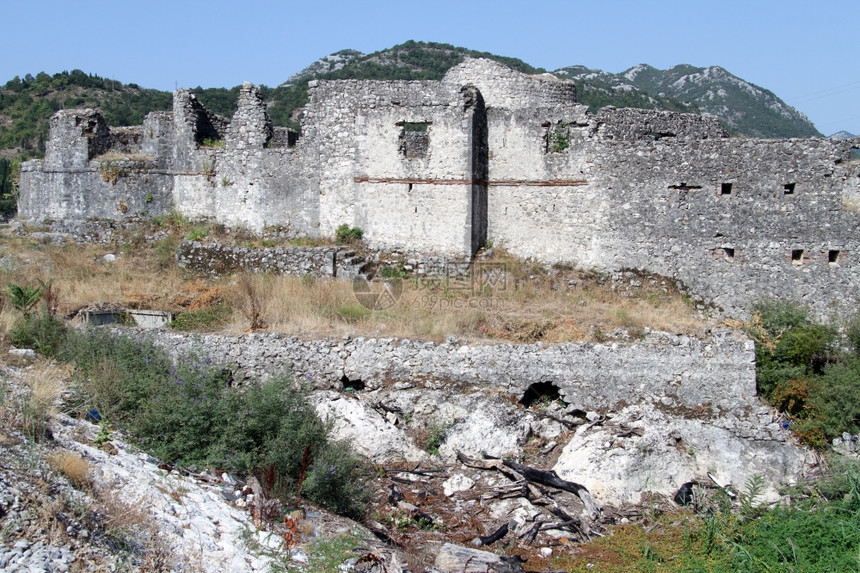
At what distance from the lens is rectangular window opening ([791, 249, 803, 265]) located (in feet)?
46.0

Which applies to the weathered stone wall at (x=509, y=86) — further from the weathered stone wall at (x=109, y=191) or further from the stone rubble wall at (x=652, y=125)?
the weathered stone wall at (x=109, y=191)

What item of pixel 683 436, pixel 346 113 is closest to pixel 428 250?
pixel 346 113

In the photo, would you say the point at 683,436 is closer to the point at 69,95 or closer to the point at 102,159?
the point at 102,159

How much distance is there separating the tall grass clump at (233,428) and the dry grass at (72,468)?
1403 mm

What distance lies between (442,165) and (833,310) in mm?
8142

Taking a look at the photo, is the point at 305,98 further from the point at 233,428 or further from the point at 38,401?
the point at 38,401

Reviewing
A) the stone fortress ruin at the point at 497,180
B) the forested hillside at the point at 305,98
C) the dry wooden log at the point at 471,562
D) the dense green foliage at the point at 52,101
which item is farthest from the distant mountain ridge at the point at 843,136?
the dense green foliage at the point at 52,101

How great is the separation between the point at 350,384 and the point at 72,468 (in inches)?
235

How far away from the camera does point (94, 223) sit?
17.9m

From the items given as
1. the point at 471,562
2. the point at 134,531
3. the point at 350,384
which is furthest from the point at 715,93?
the point at 134,531

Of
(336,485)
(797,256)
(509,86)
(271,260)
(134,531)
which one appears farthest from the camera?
(509,86)

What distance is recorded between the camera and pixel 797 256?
46.2 ft

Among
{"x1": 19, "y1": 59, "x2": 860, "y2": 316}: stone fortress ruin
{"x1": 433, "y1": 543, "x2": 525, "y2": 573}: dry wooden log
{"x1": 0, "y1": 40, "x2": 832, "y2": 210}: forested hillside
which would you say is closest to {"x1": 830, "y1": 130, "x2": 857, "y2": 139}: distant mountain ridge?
{"x1": 19, "y1": 59, "x2": 860, "y2": 316}: stone fortress ruin

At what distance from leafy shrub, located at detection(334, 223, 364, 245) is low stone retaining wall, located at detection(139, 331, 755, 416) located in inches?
186
